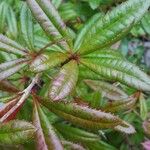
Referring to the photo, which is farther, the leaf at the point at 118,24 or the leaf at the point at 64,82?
the leaf at the point at 118,24

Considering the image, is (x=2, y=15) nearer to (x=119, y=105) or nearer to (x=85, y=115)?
(x=119, y=105)

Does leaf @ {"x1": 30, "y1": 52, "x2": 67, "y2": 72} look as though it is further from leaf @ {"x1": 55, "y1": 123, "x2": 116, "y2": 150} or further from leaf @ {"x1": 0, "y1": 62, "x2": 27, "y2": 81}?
leaf @ {"x1": 55, "y1": 123, "x2": 116, "y2": 150}

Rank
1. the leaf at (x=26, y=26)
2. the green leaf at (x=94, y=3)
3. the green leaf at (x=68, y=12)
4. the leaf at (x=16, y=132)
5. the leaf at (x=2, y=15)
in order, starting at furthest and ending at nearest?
the green leaf at (x=68, y=12)
the green leaf at (x=94, y=3)
the leaf at (x=2, y=15)
the leaf at (x=26, y=26)
the leaf at (x=16, y=132)

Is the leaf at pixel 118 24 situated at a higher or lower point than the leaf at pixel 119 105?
higher

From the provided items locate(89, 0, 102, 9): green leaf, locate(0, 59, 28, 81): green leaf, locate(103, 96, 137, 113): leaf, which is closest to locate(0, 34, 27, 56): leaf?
locate(0, 59, 28, 81): green leaf

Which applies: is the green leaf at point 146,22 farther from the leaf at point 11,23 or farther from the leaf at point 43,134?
the leaf at point 43,134

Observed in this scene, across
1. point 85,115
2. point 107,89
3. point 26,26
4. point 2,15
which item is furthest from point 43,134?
point 2,15

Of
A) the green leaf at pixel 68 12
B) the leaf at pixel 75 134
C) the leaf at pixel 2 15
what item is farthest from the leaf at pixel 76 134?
the green leaf at pixel 68 12

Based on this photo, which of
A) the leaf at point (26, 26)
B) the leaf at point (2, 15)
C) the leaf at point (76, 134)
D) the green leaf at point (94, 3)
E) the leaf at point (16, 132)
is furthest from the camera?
the green leaf at point (94, 3)
